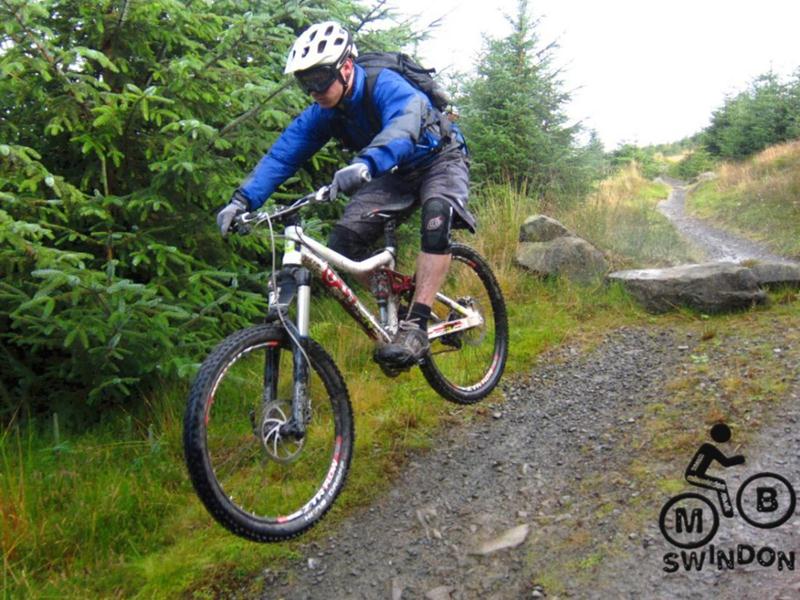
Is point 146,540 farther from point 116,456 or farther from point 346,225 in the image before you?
point 346,225

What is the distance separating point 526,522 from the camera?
10.2ft

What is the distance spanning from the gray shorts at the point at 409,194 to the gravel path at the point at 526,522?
57.0 inches

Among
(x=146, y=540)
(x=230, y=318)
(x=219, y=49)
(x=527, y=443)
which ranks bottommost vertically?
(x=146, y=540)

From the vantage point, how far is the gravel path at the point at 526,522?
2559 mm

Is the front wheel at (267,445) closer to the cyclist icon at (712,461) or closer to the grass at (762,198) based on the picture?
the cyclist icon at (712,461)

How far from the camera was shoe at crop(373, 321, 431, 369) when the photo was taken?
361cm

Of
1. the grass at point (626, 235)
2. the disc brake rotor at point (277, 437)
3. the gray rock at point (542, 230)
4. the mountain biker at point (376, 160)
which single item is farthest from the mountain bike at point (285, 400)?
the grass at point (626, 235)

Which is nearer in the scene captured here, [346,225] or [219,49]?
[346,225]

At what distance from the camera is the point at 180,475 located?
3.67 metres

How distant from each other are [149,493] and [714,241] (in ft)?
33.1

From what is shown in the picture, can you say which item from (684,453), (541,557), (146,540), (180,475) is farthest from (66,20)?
(684,453)

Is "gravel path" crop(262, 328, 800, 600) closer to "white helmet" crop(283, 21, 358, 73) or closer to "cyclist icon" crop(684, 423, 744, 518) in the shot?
"cyclist icon" crop(684, 423, 744, 518)

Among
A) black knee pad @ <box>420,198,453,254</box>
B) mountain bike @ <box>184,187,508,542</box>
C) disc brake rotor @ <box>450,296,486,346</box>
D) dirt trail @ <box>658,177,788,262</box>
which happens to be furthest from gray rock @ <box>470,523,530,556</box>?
dirt trail @ <box>658,177,788,262</box>

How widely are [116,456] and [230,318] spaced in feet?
3.82
